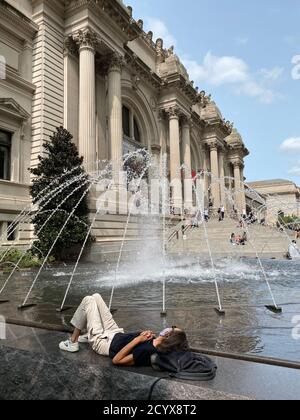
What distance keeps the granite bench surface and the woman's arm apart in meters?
0.09

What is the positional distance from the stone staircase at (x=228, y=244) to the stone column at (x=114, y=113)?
6.72 metres

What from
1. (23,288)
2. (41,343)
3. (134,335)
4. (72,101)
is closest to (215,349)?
(134,335)

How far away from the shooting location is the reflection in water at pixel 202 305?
445cm

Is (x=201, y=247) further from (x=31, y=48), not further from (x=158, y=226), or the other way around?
(x=31, y=48)

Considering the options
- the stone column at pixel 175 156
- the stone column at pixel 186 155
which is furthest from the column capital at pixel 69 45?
the stone column at pixel 186 155

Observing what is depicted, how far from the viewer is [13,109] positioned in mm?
19578

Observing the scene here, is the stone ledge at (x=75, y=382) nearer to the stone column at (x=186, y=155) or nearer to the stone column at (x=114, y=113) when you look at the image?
the stone column at (x=114, y=113)

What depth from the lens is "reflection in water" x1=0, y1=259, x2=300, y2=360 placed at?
445 cm

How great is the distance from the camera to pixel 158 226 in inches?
1025

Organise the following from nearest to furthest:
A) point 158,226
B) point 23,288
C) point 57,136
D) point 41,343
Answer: point 41,343
point 23,288
point 57,136
point 158,226

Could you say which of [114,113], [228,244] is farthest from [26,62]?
[228,244]

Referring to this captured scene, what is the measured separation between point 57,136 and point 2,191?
4038mm

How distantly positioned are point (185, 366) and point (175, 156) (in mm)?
31704

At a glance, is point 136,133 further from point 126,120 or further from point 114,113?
point 114,113
